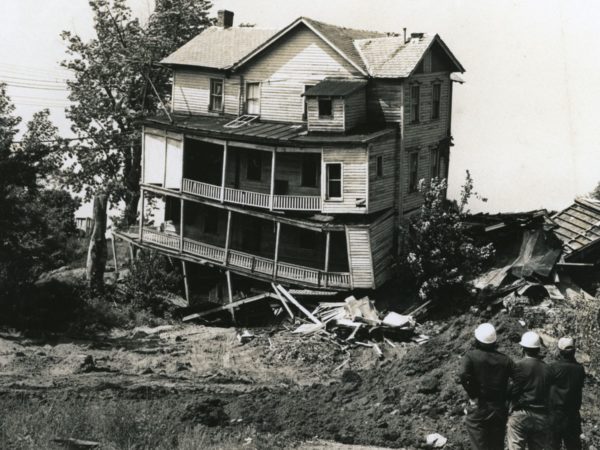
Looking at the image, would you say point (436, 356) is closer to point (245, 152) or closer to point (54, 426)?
point (54, 426)

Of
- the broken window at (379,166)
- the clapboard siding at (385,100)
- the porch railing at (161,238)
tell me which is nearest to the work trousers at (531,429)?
the broken window at (379,166)

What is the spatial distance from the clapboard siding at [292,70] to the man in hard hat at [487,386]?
23.6 metres

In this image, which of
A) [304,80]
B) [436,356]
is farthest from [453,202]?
[436,356]

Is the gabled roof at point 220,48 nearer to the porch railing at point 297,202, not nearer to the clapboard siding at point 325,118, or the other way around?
the clapboard siding at point 325,118

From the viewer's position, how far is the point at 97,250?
34469 mm

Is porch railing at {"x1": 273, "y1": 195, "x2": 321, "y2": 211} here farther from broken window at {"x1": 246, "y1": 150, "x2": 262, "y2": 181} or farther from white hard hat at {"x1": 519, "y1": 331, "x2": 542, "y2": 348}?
white hard hat at {"x1": 519, "y1": 331, "x2": 542, "y2": 348}

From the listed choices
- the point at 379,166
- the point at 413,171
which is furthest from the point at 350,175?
the point at 413,171

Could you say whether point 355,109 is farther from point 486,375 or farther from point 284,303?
point 486,375

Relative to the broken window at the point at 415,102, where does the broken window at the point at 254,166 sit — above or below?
below

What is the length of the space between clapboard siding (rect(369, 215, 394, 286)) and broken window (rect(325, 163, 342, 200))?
203cm

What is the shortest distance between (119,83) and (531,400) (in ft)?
121

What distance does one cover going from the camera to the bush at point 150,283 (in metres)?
34.2

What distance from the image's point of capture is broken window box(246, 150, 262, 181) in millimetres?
35875

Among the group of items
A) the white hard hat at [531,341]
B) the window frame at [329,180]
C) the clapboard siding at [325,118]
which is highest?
the clapboard siding at [325,118]
